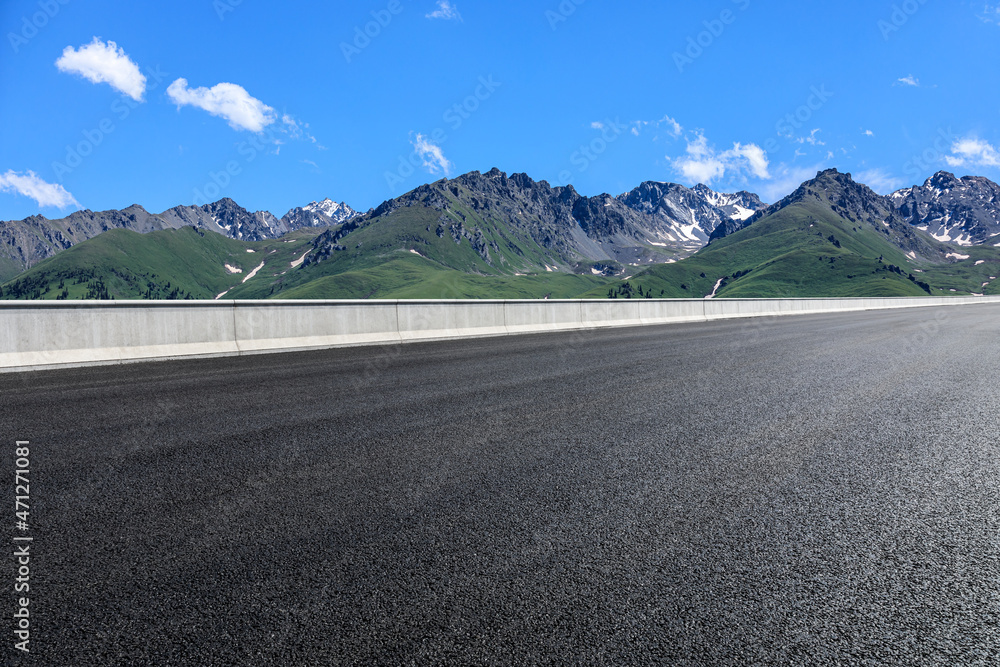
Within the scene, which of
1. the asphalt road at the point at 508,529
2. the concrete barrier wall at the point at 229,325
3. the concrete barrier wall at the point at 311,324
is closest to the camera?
the asphalt road at the point at 508,529

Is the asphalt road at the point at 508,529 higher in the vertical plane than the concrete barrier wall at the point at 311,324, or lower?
lower

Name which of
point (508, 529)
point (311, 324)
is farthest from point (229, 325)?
point (508, 529)

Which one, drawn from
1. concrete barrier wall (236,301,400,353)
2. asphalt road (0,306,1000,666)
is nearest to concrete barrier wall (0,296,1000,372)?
concrete barrier wall (236,301,400,353)

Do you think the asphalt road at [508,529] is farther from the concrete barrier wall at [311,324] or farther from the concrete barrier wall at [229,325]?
the concrete barrier wall at [311,324]

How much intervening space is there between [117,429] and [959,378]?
1039 centimetres

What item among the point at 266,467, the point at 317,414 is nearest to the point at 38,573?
the point at 266,467

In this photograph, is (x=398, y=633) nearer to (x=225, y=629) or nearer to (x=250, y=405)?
(x=225, y=629)

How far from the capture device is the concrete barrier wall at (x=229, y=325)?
9211 mm

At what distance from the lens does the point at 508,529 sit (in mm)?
3109

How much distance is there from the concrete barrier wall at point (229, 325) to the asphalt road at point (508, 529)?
9.60 feet

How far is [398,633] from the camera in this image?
217 centimetres

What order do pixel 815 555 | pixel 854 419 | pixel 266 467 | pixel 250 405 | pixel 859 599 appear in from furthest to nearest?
pixel 250 405, pixel 854 419, pixel 266 467, pixel 815 555, pixel 859 599

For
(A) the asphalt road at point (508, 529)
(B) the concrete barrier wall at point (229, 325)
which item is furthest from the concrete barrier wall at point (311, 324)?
(A) the asphalt road at point (508, 529)

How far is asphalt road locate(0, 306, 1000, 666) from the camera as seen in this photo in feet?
7.11
